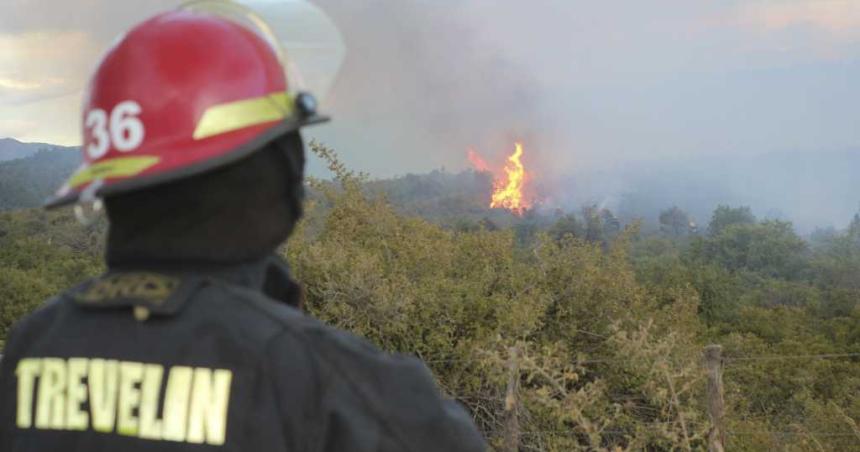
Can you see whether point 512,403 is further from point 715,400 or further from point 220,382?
point 220,382

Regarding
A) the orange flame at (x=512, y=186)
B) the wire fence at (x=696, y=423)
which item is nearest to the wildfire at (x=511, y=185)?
the orange flame at (x=512, y=186)

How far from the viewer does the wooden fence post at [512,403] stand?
24.0ft

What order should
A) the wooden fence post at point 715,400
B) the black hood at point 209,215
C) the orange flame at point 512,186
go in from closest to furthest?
the black hood at point 209,215
the wooden fence post at point 715,400
the orange flame at point 512,186

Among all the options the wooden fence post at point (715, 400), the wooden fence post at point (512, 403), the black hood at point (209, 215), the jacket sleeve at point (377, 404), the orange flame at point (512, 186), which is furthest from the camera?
the orange flame at point (512, 186)

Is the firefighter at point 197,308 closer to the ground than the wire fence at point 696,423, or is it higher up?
higher up

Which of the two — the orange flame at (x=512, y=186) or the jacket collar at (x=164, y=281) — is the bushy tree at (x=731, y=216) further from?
the jacket collar at (x=164, y=281)

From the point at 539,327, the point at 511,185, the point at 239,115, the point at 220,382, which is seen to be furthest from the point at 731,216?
the point at 220,382

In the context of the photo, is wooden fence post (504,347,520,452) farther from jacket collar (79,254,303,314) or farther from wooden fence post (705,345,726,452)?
jacket collar (79,254,303,314)

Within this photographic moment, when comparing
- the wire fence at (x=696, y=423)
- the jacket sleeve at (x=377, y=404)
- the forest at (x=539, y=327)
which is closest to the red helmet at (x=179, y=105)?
the jacket sleeve at (x=377, y=404)

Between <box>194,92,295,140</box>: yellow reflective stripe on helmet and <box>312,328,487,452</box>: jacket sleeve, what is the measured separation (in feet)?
1.09

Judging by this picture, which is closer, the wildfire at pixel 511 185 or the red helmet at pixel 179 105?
the red helmet at pixel 179 105

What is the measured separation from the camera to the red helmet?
1.21 metres

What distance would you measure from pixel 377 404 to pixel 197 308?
279mm

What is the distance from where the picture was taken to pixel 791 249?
66750mm
